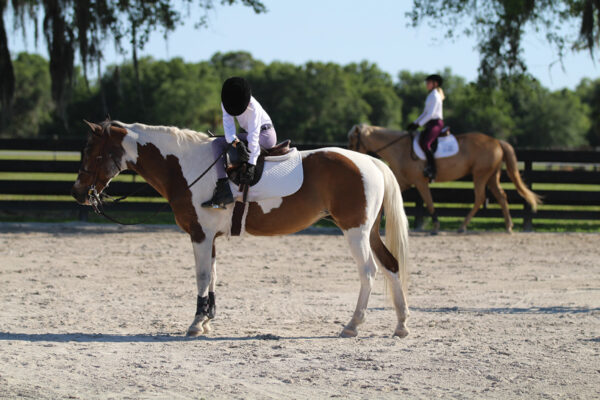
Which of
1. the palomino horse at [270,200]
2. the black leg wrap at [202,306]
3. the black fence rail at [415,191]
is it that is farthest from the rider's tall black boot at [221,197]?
the black fence rail at [415,191]

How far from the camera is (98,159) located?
5.85 metres

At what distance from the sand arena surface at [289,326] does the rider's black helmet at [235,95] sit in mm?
1923

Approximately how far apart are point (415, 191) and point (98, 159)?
9.30 m

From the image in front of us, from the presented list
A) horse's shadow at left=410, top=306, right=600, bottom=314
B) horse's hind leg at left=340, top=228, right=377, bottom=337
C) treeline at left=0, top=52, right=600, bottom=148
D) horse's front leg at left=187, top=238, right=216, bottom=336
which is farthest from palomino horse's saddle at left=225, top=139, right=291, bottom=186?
treeline at left=0, top=52, right=600, bottom=148

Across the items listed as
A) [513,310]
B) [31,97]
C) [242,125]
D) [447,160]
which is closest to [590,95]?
[31,97]

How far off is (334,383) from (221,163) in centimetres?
230

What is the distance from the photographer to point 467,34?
15977mm

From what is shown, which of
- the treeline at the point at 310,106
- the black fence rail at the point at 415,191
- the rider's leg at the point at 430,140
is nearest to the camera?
the rider's leg at the point at 430,140

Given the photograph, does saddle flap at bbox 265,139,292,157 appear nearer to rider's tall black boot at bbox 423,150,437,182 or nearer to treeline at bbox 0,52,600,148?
rider's tall black boot at bbox 423,150,437,182

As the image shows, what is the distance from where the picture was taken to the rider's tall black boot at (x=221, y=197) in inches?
225

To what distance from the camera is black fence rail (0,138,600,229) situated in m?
13.8

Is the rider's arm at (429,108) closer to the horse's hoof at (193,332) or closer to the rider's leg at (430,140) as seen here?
the rider's leg at (430,140)

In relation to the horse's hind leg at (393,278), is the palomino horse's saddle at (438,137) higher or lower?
higher

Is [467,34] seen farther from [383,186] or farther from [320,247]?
[383,186]
